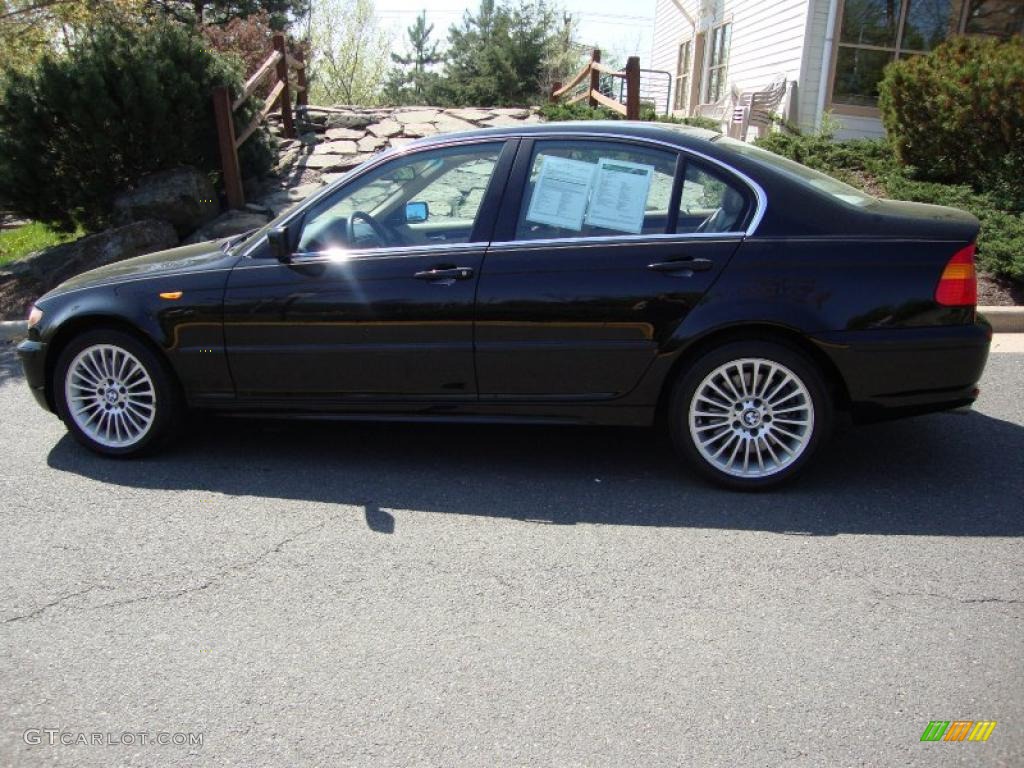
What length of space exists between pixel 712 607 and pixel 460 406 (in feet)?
5.63

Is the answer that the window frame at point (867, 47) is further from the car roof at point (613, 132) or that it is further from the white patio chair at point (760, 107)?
the car roof at point (613, 132)

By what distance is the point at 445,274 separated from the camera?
4480mm

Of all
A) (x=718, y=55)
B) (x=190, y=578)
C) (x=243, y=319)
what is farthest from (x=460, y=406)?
(x=718, y=55)

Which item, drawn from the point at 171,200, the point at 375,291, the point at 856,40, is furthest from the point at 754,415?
the point at 856,40

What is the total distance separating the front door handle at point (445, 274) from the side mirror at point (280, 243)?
2.21ft

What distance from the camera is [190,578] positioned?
Result: 12.2ft

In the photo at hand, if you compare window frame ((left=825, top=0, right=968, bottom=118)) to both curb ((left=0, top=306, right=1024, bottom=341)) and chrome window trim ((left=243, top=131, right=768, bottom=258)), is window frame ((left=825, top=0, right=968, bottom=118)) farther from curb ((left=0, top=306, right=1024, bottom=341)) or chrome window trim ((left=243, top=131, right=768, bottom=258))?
chrome window trim ((left=243, top=131, right=768, bottom=258))

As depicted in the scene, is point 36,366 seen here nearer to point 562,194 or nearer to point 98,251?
point 562,194

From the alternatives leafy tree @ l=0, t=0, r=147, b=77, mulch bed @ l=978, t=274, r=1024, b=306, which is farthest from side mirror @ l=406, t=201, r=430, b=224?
leafy tree @ l=0, t=0, r=147, b=77

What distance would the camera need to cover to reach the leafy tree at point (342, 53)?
35.8 meters

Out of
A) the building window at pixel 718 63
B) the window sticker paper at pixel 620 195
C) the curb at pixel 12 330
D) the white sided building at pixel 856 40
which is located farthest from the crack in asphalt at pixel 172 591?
the building window at pixel 718 63

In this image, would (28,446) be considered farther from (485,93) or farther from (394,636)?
(485,93)

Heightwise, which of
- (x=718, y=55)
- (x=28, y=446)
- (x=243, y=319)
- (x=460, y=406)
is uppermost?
(x=718, y=55)

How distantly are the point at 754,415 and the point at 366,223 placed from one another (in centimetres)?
215
